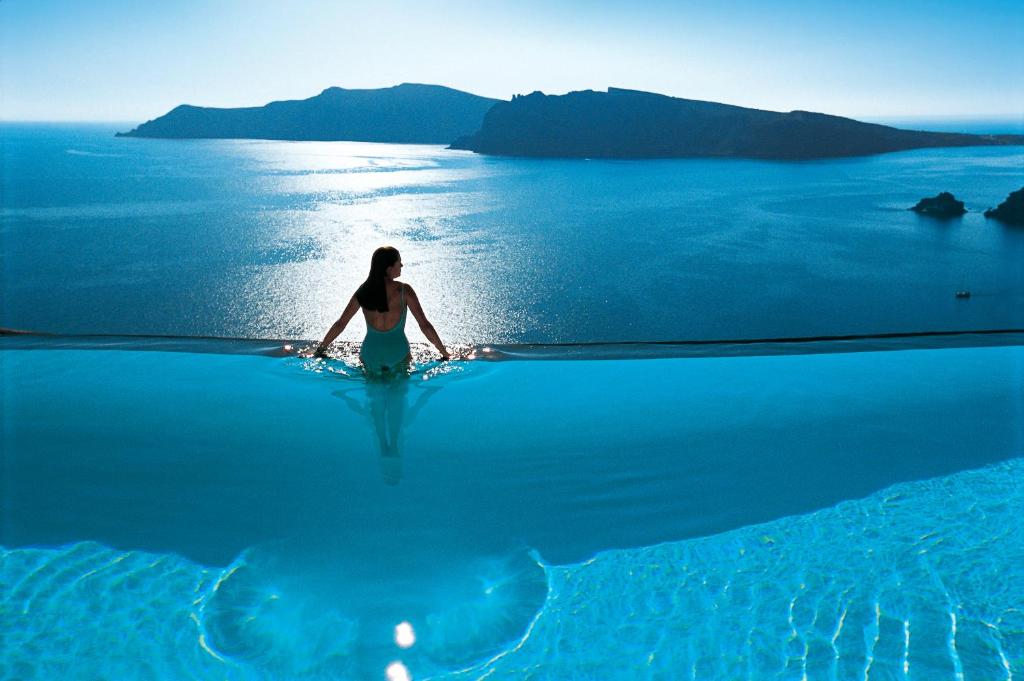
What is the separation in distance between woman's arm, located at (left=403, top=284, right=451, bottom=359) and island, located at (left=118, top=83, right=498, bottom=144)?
A: 10826cm

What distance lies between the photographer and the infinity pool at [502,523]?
2.28 meters

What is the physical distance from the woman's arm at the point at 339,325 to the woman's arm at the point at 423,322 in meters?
0.31

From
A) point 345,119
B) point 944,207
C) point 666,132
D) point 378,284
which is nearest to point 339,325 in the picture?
point 378,284

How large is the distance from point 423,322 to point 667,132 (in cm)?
7683

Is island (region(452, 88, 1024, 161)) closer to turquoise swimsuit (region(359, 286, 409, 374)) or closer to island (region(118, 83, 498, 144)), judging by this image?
island (region(118, 83, 498, 144))

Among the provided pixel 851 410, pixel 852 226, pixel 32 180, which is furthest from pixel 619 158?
pixel 851 410

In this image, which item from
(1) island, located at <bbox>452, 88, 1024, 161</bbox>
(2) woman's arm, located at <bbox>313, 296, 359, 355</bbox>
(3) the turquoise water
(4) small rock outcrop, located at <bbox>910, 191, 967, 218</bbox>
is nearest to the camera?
(2) woman's arm, located at <bbox>313, 296, 359, 355</bbox>

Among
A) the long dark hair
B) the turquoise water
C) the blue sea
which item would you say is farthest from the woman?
the turquoise water

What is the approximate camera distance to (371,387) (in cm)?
416

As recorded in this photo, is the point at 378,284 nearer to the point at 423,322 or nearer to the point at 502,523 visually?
the point at 423,322

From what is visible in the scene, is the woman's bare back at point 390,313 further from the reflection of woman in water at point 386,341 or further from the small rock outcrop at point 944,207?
the small rock outcrop at point 944,207

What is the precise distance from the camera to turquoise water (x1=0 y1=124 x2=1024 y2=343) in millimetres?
16797

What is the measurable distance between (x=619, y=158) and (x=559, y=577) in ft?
234

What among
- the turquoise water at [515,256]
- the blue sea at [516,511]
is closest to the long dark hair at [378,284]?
the blue sea at [516,511]
